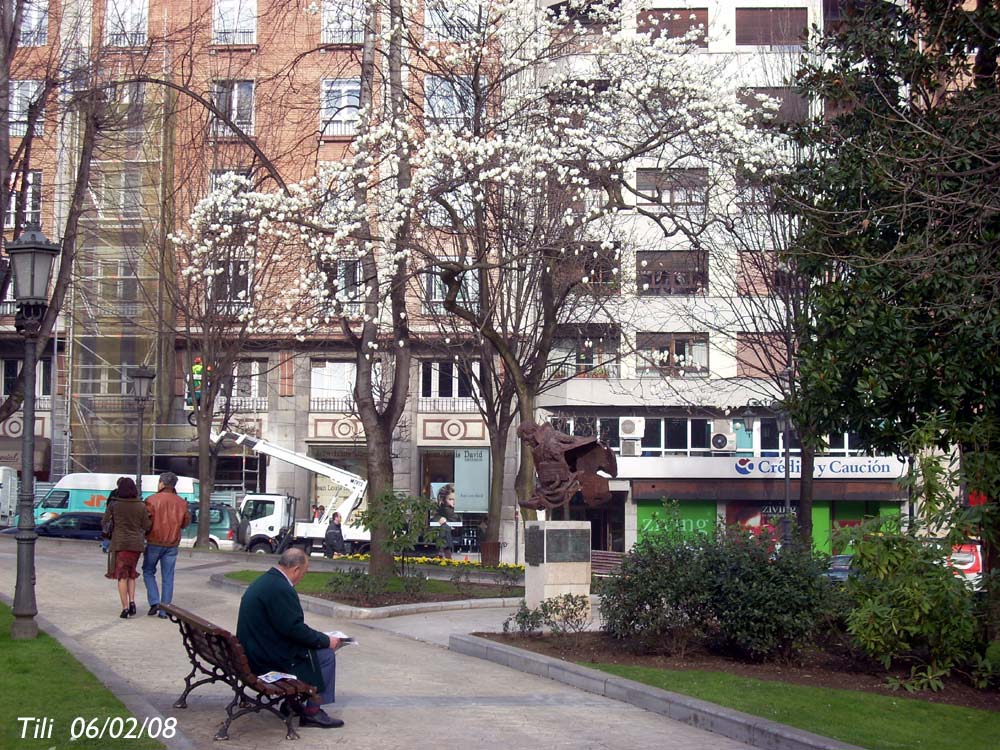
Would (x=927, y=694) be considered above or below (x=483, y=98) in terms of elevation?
below

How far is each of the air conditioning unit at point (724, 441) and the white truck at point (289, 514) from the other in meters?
12.1

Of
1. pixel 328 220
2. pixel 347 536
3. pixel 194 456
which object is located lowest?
pixel 347 536

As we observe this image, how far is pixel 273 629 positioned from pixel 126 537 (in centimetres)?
640

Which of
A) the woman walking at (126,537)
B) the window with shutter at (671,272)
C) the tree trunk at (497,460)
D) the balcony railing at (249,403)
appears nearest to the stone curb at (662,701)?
the woman walking at (126,537)

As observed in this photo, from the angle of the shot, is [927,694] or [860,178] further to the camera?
[860,178]

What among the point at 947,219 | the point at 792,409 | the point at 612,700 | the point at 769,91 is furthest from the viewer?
the point at 769,91

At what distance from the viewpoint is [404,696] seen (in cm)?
970

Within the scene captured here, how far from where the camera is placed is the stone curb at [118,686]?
24.5 ft

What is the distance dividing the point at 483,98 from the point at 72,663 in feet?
35.3

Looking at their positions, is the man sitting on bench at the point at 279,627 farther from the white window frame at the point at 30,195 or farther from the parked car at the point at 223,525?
the parked car at the point at 223,525

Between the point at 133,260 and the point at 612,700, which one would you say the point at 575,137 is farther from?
the point at 133,260

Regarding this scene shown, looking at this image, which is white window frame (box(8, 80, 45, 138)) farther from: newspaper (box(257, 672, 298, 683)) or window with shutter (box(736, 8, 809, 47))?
window with shutter (box(736, 8, 809, 47))

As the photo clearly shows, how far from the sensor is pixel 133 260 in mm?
36031

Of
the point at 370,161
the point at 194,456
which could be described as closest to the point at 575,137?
the point at 370,161
